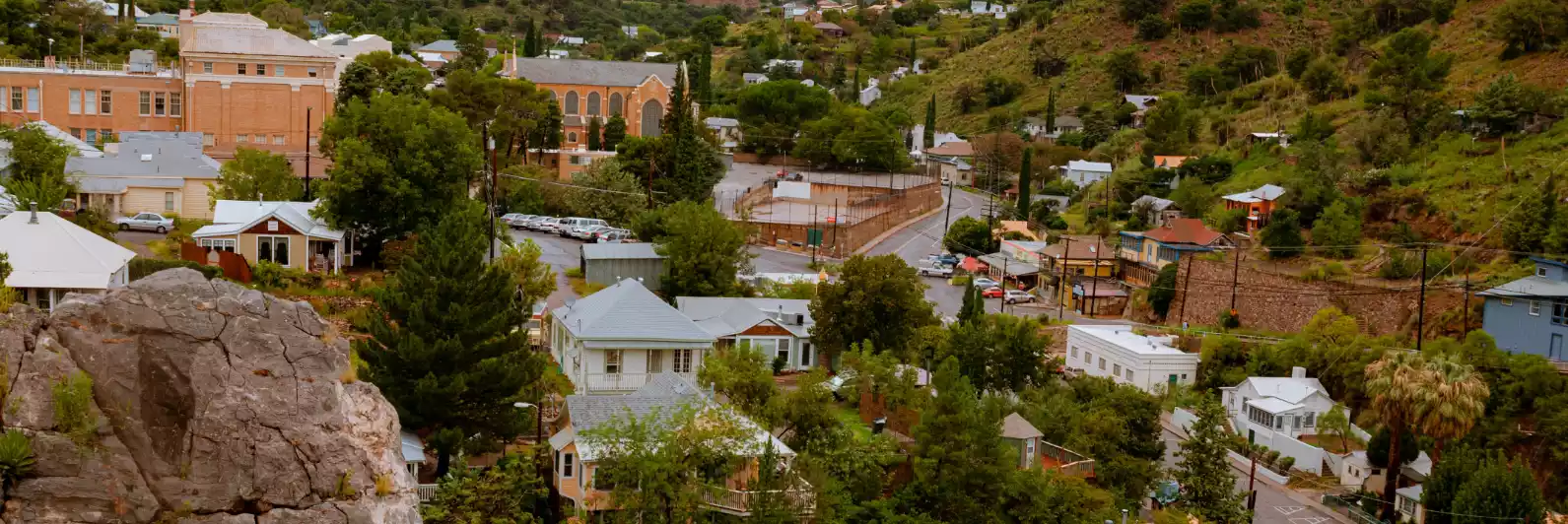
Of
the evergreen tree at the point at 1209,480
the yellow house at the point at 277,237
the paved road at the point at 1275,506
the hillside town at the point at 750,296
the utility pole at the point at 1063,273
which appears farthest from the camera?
the utility pole at the point at 1063,273

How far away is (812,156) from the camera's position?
92.9 meters

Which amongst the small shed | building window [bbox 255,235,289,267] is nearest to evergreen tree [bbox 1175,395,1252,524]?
the small shed

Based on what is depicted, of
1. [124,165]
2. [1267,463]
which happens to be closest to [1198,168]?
[1267,463]

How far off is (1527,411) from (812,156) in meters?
56.2

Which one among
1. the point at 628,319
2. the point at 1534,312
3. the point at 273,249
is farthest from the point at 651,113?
the point at 1534,312

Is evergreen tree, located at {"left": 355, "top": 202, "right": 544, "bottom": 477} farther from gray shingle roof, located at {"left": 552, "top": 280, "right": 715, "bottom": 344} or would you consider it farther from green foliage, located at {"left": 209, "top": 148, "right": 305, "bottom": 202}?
green foliage, located at {"left": 209, "top": 148, "right": 305, "bottom": 202}

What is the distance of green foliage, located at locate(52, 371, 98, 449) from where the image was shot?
13.3 m

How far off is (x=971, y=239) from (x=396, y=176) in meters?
34.2

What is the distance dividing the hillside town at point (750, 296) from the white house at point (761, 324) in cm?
16

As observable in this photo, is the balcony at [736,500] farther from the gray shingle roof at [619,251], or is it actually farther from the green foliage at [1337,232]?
the green foliage at [1337,232]

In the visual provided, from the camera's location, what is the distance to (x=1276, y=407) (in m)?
42.9

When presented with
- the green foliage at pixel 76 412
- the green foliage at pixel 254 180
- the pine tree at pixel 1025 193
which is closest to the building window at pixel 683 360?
the green foliage at pixel 254 180

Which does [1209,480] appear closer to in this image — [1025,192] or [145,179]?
[145,179]

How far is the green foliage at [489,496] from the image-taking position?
971 inches
